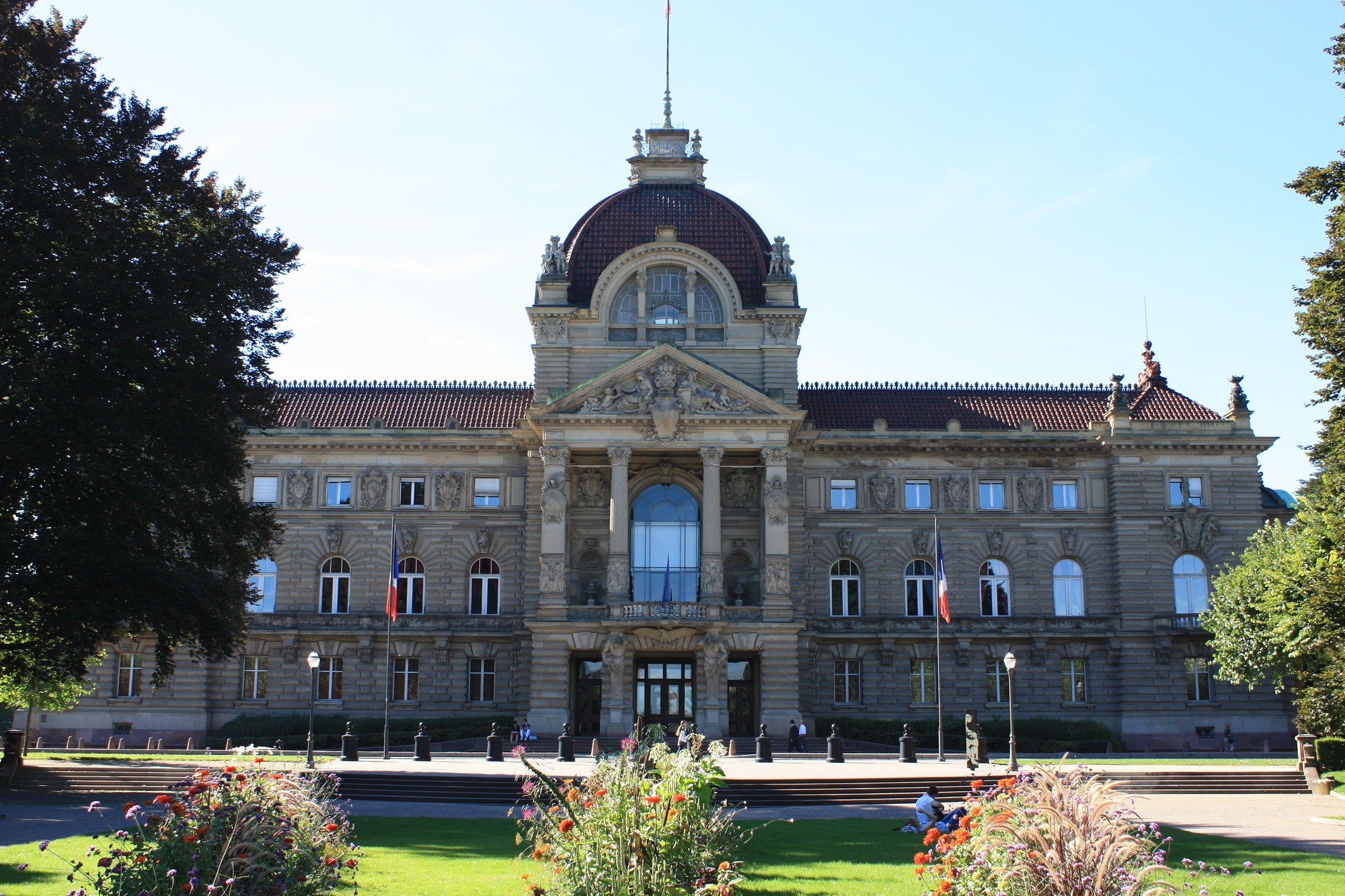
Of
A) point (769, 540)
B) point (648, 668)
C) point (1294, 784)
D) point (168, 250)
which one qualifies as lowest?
point (1294, 784)

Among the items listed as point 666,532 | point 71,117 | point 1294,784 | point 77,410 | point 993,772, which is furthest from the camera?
point 666,532

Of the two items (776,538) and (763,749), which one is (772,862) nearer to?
(763,749)

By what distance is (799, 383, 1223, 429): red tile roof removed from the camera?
57531mm

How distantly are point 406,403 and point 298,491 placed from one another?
6.79 metres

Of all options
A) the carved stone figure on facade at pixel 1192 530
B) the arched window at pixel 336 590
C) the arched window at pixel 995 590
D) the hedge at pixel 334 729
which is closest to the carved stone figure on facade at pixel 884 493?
the arched window at pixel 995 590

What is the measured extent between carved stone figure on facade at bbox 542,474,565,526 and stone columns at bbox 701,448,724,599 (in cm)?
605

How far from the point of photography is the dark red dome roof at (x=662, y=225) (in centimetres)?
5616

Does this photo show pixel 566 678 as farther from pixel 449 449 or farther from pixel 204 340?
pixel 204 340

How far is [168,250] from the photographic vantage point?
33.2 meters

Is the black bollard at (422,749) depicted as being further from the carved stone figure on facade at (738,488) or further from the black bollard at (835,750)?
the carved stone figure on facade at (738,488)

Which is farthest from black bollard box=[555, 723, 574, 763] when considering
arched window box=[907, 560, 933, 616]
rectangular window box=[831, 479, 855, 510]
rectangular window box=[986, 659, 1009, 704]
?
rectangular window box=[986, 659, 1009, 704]

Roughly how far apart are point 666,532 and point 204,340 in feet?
83.6

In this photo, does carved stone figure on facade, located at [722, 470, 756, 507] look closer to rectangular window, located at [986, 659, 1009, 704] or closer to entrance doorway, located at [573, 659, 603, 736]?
entrance doorway, located at [573, 659, 603, 736]

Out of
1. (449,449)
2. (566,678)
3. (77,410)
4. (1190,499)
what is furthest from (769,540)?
(77,410)
